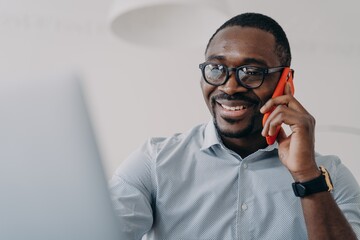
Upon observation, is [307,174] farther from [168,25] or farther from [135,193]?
[168,25]

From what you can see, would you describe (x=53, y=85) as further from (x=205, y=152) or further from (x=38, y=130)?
(x=205, y=152)

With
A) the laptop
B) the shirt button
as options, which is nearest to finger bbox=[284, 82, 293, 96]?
the shirt button

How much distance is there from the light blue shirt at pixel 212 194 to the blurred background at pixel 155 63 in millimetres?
1060

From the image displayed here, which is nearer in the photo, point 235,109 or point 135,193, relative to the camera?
point 135,193

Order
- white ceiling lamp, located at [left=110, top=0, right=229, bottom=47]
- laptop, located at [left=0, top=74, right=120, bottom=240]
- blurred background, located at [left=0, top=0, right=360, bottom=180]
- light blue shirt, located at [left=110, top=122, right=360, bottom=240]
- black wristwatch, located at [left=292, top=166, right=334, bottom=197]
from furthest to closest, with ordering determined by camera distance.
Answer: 1. blurred background, located at [left=0, top=0, right=360, bottom=180]
2. white ceiling lamp, located at [left=110, top=0, right=229, bottom=47]
3. light blue shirt, located at [left=110, top=122, right=360, bottom=240]
4. black wristwatch, located at [left=292, top=166, right=334, bottom=197]
5. laptop, located at [left=0, top=74, right=120, bottom=240]

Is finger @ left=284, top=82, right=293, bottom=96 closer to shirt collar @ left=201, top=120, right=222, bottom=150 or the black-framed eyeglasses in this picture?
the black-framed eyeglasses

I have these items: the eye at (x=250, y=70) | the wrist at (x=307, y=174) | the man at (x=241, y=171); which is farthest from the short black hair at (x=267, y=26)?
the wrist at (x=307, y=174)

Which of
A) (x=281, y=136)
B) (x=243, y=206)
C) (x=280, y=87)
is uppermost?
(x=280, y=87)

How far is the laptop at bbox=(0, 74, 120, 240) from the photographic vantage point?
37cm

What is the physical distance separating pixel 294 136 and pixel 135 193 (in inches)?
15.9

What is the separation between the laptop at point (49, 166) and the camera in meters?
0.37

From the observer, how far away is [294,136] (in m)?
1.03

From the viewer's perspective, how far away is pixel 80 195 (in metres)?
0.38

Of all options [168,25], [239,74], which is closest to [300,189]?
[239,74]
